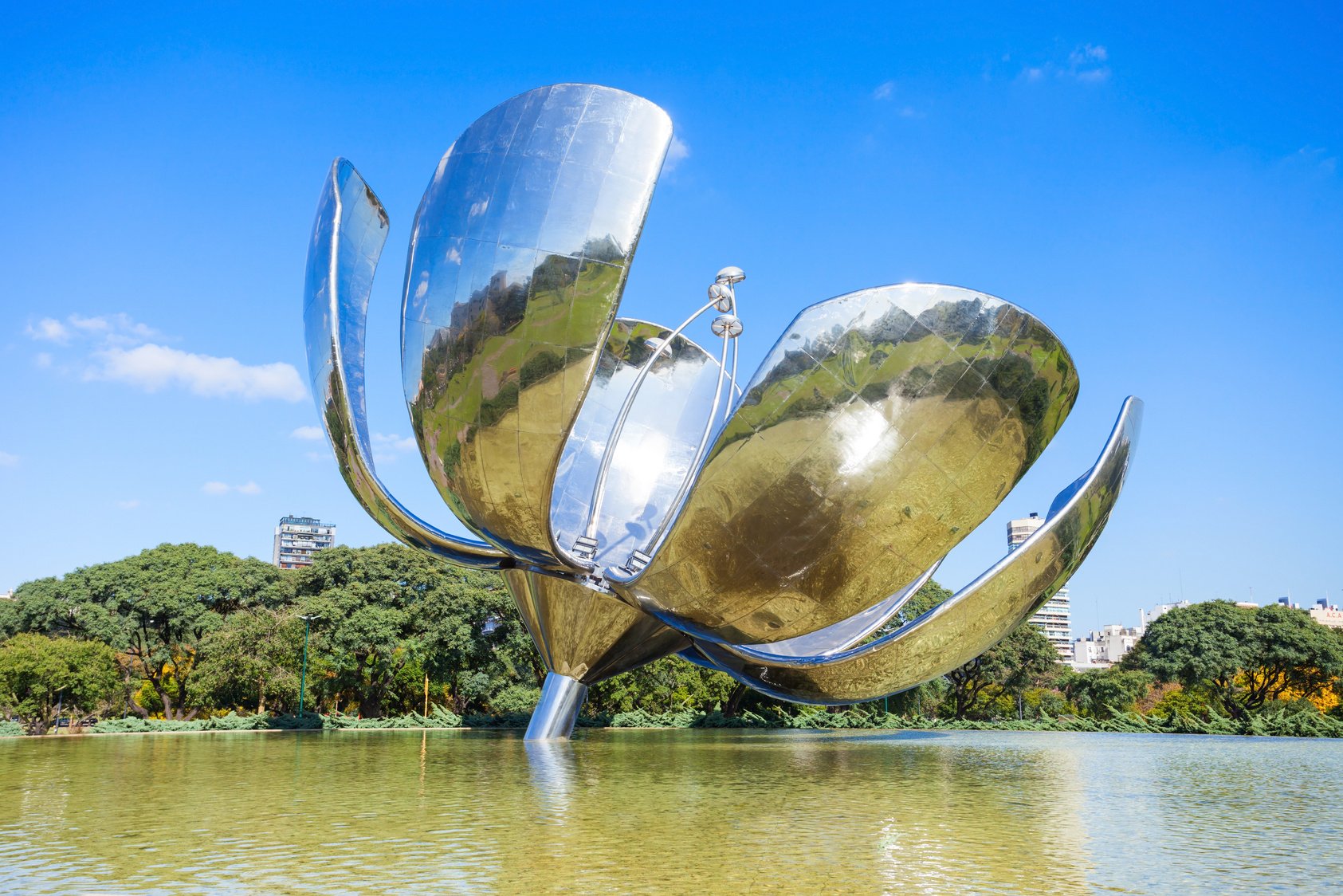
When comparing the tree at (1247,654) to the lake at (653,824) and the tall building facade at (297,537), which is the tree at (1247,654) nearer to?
the lake at (653,824)

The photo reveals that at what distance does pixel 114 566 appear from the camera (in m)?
34.5

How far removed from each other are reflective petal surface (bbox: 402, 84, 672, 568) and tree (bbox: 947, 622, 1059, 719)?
1206 inches

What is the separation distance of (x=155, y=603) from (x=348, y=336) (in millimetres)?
27099

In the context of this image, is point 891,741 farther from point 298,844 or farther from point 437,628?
point 298,844

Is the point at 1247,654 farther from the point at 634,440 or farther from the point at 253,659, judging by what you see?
the point at 253,659

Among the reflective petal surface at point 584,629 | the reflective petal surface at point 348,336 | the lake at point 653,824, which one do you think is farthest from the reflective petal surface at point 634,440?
A: the lake at point 653,824

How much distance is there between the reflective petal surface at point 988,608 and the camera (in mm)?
11672

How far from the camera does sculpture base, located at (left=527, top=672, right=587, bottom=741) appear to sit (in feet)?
47.0

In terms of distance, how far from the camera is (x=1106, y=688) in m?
38.9

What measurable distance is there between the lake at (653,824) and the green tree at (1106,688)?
24206mm

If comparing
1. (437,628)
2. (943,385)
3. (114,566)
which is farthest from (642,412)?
(114,566)

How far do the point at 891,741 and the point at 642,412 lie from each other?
428 inches

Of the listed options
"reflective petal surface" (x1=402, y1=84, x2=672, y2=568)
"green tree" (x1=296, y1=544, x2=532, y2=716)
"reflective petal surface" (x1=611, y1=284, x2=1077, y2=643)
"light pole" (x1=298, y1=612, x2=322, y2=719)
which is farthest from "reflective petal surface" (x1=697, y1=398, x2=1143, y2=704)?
"light pole" (x1=298, y1=612, x2=322, y2=719)

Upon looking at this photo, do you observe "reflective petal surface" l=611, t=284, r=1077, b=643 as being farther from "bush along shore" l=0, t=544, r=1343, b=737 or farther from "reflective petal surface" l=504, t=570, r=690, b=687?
"bush along shore" l=0, t=544, r=1343, b=737
